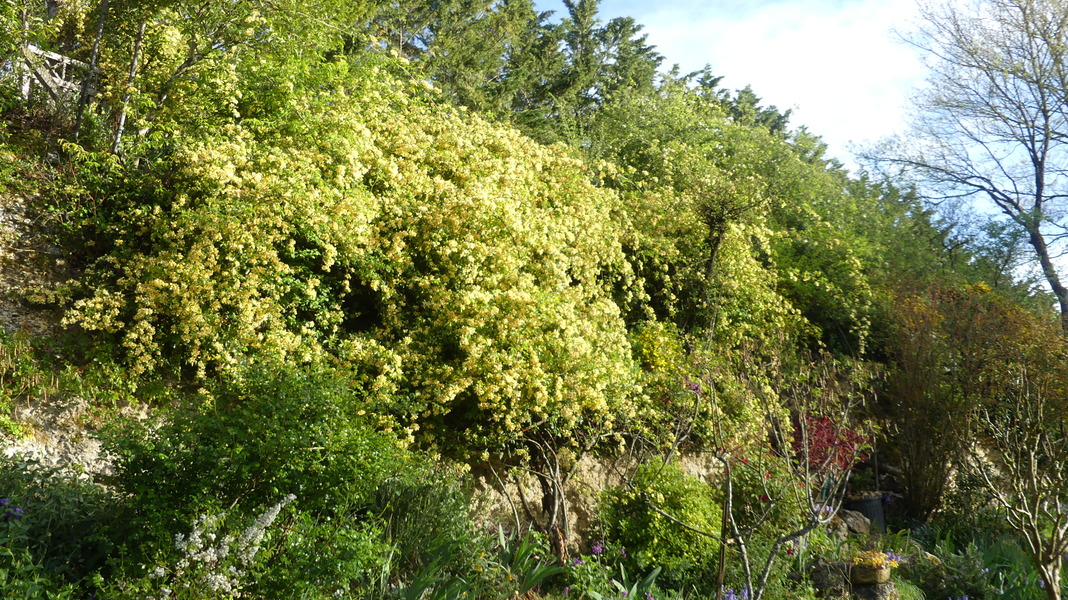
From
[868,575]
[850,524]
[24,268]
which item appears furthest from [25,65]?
[850,524]

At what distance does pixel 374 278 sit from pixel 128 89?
2.99 m

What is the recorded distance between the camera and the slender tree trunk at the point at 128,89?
23.1 ft

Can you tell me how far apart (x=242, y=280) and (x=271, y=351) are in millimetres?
740

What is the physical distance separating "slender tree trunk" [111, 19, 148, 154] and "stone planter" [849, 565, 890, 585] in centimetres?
775

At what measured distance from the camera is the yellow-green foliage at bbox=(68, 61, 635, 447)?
19.3 feet

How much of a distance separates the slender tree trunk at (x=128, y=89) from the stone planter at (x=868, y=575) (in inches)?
305

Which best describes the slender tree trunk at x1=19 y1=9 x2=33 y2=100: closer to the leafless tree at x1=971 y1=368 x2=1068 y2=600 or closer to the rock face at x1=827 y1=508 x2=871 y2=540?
the leafless tree at x1=971 y1=368 x2=1068 y2=600

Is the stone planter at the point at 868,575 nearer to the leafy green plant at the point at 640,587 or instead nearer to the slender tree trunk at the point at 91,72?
the leafy green plant at the point at 640,587

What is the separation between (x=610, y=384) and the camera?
7281mm

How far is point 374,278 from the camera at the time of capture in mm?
6656

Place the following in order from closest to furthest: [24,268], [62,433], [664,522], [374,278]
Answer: [62,433]
[664,522]
[24,268]
[374,278]

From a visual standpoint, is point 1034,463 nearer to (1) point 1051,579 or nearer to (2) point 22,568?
(1) point 1051,579

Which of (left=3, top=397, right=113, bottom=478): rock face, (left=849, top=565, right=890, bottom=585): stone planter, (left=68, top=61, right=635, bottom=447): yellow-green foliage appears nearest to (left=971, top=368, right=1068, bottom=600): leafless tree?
(left=849, top=565, right=890, bottom=585): stone planter

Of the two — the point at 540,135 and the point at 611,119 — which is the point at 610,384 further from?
the point at 611,119
